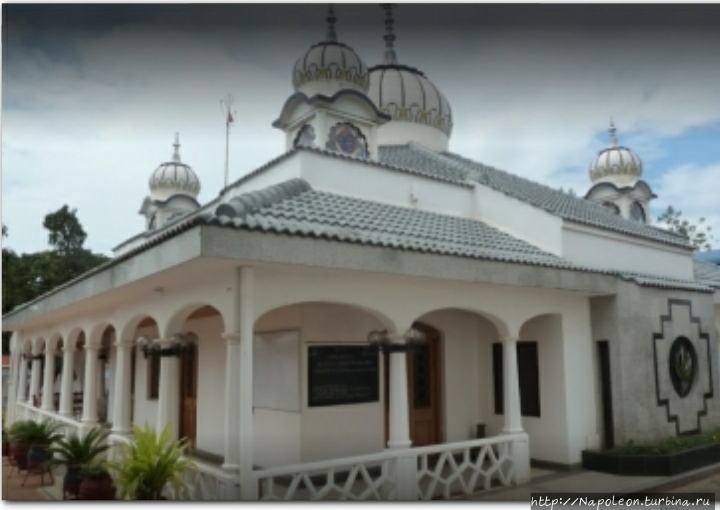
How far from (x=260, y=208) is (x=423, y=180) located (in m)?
4.53

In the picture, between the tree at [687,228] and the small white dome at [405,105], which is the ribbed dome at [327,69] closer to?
the small white dome at [405,105]

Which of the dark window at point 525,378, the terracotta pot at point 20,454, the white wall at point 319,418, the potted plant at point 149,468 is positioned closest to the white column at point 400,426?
the white wall at point 319,418

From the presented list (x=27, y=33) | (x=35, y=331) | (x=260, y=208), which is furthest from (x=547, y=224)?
(x=35, y=331)

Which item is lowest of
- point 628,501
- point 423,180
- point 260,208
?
point 628,501

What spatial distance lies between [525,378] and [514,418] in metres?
1.64

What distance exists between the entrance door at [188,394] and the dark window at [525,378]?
5526 mm

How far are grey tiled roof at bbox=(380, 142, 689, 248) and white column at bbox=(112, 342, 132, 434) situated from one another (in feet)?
18.7

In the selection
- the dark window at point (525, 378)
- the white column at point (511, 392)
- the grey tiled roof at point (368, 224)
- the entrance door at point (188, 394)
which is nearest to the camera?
the grey tiled roof at point (368, 224)

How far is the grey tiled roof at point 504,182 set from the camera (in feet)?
39.9

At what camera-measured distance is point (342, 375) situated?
9.20 m

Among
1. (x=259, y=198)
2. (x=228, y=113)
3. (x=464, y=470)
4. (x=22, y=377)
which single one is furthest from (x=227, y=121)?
(x=22, y=377)

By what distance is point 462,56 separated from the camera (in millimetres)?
8742

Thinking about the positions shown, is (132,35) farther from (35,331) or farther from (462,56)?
(35,331)

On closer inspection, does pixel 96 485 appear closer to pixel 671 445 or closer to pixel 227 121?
pixel 227 121
